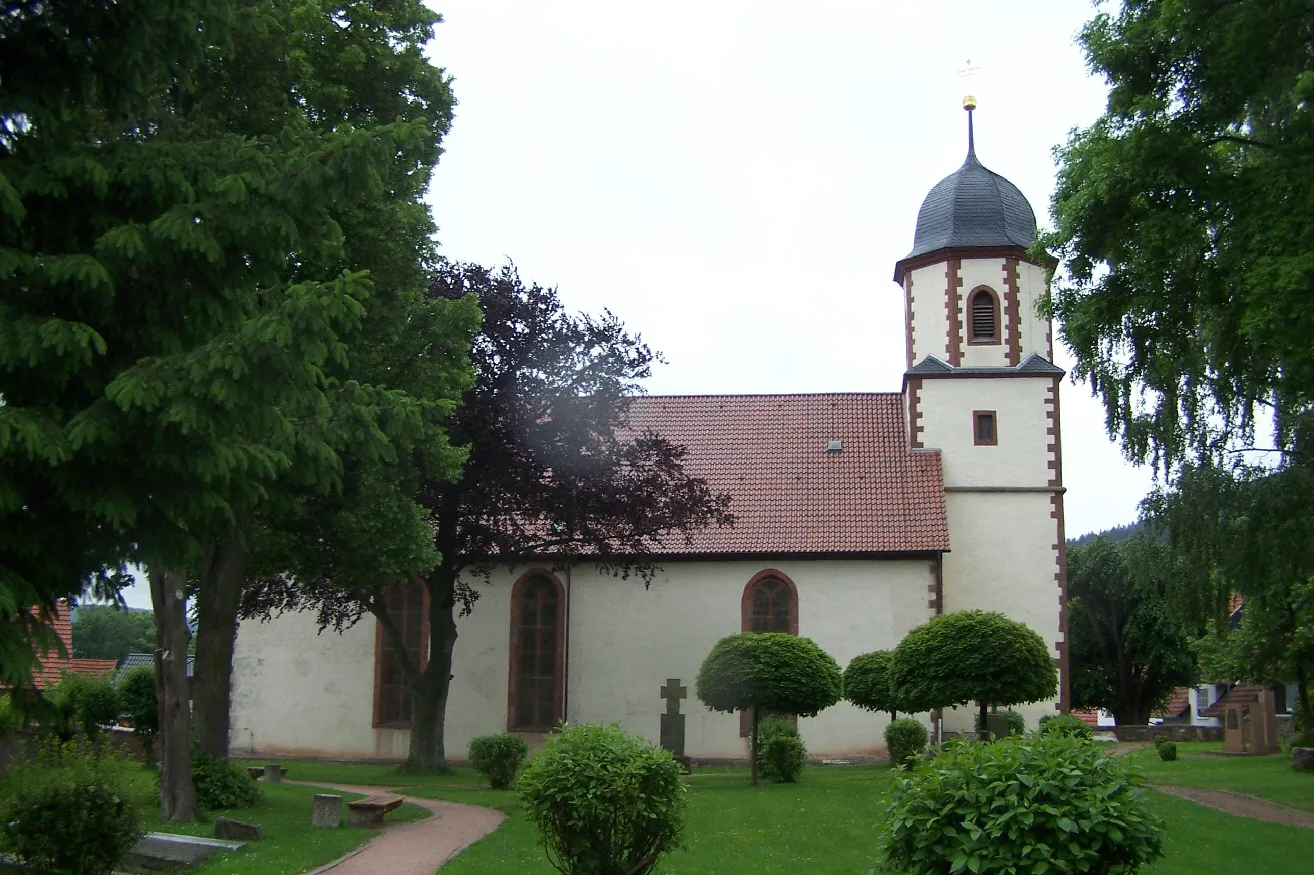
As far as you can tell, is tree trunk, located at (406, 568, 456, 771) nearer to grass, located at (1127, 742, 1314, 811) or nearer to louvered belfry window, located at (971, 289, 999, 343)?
grass, located at (1127, 742, 1314, 811)

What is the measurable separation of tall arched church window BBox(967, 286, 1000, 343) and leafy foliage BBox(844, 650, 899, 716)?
8.56 metres

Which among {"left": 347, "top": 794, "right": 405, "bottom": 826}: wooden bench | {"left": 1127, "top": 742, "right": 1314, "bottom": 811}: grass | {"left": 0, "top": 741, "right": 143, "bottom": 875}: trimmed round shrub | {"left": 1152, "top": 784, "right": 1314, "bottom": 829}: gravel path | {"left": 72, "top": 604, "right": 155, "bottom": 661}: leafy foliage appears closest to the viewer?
{"left": 0, "top": 741, "right": 143, "bottom": 875}: trimmed round shrub

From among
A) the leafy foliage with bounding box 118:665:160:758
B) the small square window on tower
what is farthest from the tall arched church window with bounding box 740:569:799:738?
the leafy foliage with bounding box 118:665:160:758

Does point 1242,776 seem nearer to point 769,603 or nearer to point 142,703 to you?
point 769,603

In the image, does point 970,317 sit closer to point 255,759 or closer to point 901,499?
point 901,499

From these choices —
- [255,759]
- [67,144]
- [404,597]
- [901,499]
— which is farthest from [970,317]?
[67,144]

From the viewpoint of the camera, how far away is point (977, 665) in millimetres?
20109

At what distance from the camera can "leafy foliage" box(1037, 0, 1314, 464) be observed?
46.6ft

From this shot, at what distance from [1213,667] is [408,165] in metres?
25.3

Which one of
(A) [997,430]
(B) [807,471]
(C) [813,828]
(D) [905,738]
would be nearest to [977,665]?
(C) [813,828]

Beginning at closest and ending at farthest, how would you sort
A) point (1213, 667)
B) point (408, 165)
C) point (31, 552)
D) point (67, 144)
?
point (31, 552)
point (67, 144)
point (408, 165)
point (1213, 667)

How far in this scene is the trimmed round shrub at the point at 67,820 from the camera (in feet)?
38.0

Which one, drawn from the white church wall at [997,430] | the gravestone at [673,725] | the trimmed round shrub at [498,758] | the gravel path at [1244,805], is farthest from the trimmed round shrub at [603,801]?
the white church wall at [997,430]

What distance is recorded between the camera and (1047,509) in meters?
30.1
